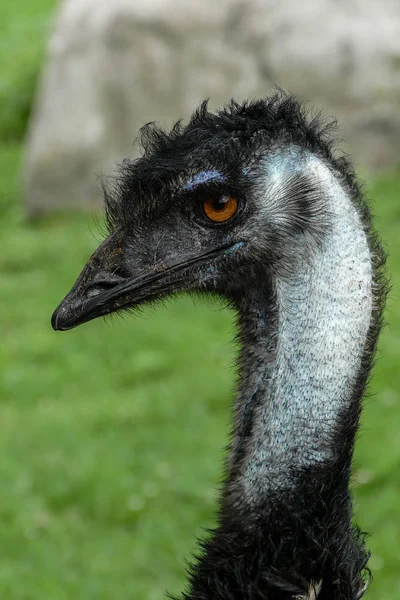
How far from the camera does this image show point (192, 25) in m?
8.38

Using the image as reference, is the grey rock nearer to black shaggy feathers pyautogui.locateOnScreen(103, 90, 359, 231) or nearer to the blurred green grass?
the blurred green grass

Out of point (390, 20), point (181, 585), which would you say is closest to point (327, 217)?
point (181, 585)

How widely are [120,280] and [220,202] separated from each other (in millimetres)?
285

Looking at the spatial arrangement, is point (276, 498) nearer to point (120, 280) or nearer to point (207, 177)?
point (120, 280)

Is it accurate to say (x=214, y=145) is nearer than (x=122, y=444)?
Yes

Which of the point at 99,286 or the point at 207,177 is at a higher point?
the point at 207,177

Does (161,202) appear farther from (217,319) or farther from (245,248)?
(217,319)

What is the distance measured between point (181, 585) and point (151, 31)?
5121 mm

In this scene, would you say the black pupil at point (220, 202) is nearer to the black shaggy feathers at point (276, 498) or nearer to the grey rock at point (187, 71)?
the black shaggy feathers at point (276, 498)

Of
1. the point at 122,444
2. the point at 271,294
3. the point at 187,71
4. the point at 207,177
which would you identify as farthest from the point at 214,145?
the point at 187,71

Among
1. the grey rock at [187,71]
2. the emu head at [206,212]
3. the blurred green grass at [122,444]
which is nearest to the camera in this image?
the emu head at [206,212]

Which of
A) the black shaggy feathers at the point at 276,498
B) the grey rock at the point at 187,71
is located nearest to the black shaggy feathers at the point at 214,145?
the black shaggy feathers at the point at 276,498

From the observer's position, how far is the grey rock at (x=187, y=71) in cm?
803

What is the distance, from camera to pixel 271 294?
2.50 meters
